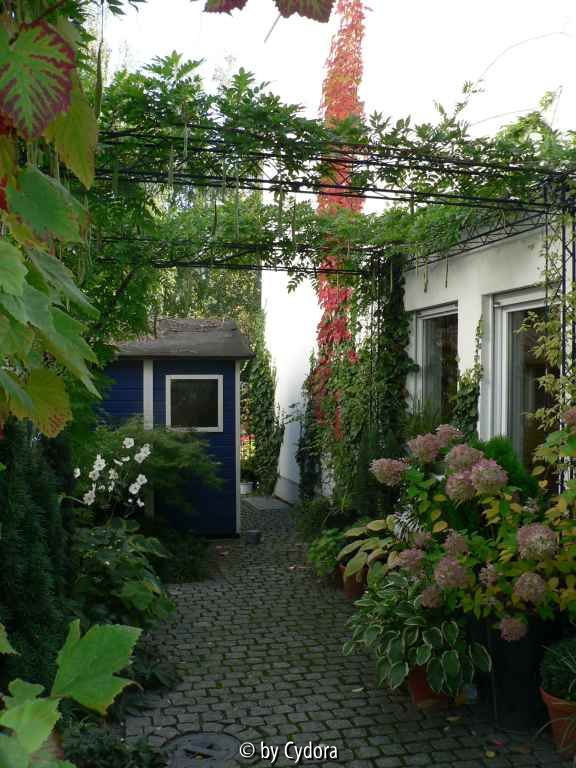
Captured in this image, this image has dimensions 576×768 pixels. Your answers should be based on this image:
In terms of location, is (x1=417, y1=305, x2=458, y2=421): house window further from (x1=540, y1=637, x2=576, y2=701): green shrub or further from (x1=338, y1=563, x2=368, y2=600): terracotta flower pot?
(x1=540, y1=637, x2=576, y2=701): green shrub

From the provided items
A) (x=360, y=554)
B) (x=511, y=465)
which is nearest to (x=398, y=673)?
(x=511, y=465)

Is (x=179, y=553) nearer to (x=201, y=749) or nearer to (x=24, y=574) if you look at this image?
(x=201, y=749)

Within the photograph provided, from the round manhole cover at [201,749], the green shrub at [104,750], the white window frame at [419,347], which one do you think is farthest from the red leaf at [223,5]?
the white window frame at [419,347]

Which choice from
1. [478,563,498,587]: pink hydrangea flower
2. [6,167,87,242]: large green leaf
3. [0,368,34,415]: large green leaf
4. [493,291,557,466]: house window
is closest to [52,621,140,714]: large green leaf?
[0,368,34,415]: large green leaf

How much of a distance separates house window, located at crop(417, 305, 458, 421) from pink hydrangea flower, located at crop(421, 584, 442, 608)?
123 inches

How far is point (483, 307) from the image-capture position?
23.0 feet

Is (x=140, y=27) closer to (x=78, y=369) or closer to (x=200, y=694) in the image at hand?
(x=78, y=369)

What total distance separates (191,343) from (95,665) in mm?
10604

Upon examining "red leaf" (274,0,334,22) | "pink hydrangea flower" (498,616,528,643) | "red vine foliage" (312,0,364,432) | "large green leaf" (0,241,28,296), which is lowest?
"pink hydrangea flower" (498,616,528,643)

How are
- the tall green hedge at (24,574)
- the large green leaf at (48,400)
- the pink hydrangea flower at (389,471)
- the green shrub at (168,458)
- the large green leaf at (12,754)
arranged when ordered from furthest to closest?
the green shrub at (168,458)
the pink hydrangea flower at (389,471)
the tall green hedge at (24,574)
the large green leaf at (48,400)
the large green leaf at (12,754)

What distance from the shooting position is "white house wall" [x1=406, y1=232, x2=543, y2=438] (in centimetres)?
627

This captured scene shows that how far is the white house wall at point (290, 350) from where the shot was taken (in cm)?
1330

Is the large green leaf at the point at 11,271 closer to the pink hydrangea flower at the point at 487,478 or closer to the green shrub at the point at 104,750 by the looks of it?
the green shrub at the point at 104,750

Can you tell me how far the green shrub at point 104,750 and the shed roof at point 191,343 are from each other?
21.3 feet
